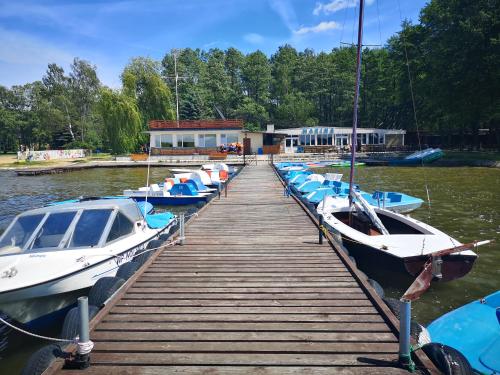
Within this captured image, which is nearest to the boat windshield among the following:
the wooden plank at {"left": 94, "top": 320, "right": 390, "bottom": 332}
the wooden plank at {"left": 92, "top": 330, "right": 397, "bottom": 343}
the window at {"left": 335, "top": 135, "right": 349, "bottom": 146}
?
the wooden plank at {"left": 94, "top": 320, "right": 390, "bottom": 332}

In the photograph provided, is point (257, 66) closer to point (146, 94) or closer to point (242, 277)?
point (146, 94)

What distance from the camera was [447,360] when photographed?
146 inches

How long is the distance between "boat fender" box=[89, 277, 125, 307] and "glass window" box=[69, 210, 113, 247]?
165 centimetres

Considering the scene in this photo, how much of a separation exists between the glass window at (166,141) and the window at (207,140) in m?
4.11

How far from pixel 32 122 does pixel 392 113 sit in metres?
79.2

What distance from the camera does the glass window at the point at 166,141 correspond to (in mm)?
50938

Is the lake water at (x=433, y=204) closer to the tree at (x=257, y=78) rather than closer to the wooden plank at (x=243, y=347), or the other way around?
the wooden plank at (x=243, y=347)

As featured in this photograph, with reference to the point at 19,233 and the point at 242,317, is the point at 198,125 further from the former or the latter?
the point at 242,317

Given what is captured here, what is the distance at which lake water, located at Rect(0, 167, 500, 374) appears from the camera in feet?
25.0

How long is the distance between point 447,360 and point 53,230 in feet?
23.6

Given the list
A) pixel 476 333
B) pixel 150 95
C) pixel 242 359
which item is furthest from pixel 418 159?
pixel 242 359

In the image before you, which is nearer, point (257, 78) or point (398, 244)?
point (398, 244)

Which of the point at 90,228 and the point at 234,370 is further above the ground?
the point at 90,228

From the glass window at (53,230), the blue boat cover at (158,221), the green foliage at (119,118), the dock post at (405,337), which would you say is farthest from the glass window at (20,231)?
the green foliage at (119,118)
